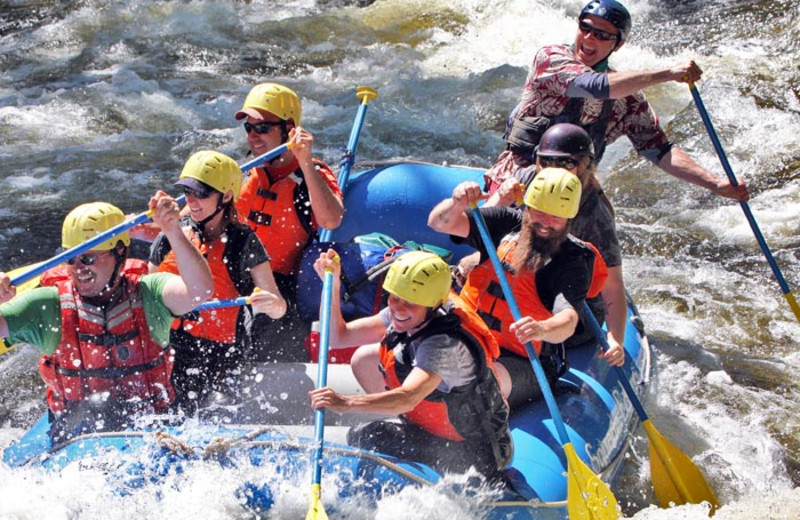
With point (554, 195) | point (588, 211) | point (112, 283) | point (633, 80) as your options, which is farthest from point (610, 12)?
point (112, 283)

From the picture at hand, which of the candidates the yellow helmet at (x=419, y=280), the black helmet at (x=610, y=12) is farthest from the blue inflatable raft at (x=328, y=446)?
the black helmet at (x=610, y=12)

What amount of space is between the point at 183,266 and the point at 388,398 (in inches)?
34.0

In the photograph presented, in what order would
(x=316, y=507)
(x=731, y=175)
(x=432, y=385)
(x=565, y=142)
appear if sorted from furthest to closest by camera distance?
(x=731, y=175), (x=565, y=142), (x=432, y=385), (x=316, y=507)

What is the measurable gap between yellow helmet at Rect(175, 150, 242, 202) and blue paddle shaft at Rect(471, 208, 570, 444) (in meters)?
0.96

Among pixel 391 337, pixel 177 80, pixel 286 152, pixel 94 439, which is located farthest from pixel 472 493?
pixel 177 80

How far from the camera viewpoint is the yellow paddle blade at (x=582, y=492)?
3.82m

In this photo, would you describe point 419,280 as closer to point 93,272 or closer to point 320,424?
point 320,424

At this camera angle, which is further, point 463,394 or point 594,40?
point 594,40

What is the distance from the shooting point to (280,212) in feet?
15.3

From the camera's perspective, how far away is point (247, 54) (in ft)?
35.5

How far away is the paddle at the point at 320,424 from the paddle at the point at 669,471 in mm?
1377

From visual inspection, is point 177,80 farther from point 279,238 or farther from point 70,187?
point 279,238

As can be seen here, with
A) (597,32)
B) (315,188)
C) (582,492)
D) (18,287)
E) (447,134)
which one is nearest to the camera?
(582,492)

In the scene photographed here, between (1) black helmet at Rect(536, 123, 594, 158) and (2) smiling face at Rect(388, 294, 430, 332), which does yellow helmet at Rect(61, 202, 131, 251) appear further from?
(1) black helmet at Rect(536, 123, 594, 158)
